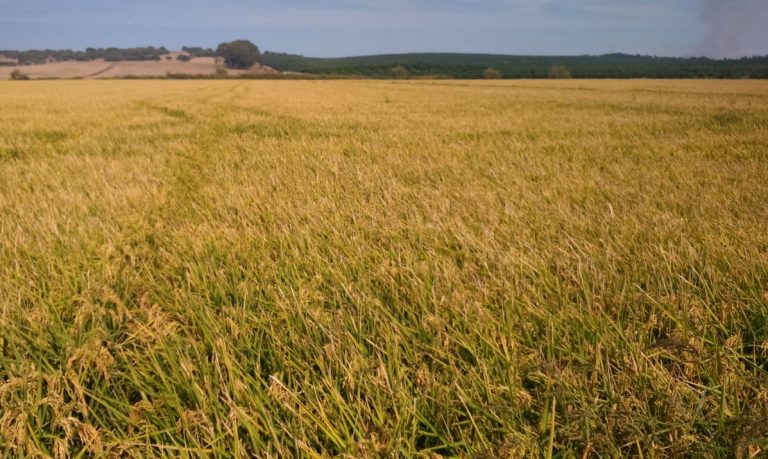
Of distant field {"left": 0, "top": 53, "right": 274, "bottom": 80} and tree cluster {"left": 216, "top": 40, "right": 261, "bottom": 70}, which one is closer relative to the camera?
distant field {"left": 0, "top": 53, "right": 274, "bottom": 80}

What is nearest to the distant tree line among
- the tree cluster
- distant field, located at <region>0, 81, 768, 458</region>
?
the tree cluster

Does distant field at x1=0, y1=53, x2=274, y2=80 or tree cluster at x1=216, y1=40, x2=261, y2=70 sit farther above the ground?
tree cluster at x1=216, y1=40, x2=261, y2=70

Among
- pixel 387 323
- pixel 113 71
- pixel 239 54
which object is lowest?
pixel 387 323

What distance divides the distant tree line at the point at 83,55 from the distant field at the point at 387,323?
159644 mm

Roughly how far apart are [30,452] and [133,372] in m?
0.27

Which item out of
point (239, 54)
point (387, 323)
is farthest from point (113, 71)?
point (387, 323)

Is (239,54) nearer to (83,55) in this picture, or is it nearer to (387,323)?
(83,55)

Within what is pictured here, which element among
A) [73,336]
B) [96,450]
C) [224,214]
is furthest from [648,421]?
[224,214]

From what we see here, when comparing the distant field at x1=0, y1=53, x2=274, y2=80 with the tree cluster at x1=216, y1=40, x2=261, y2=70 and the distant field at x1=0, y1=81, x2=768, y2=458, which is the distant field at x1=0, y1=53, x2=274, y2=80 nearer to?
the tree cluster at x1=216, y1=40, x2=261, y2=70

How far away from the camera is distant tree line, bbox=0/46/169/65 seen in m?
138

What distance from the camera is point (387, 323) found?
4.57 ft

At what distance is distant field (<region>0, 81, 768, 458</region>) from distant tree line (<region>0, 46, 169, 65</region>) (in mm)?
159644

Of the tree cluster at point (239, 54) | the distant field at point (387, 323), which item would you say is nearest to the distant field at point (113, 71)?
the tree cluster at point (239, 54)

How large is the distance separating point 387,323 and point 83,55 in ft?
605
